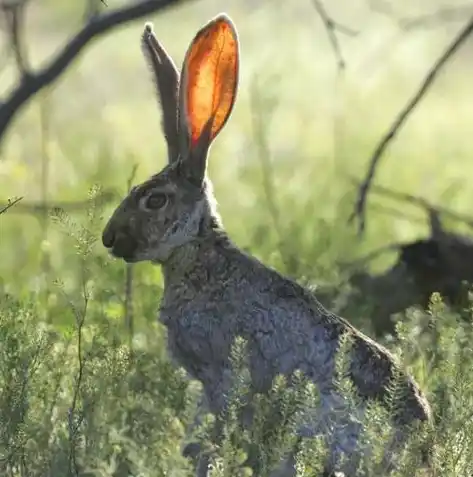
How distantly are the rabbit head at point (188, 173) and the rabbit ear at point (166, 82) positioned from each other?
0.66ft

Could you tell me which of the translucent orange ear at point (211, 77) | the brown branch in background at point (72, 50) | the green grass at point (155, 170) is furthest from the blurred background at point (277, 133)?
the translucent orange ear at point (211, 77)

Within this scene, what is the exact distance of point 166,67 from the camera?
5516 mm

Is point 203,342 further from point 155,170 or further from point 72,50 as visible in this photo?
point 155,170

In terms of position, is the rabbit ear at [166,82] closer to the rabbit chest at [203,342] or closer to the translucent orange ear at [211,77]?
the translucent orange ear at [211,77]

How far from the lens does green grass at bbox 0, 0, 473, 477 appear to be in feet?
15.6

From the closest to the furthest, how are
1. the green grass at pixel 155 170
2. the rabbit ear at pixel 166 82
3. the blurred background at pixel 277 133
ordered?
the green grass at pixel 155 170 → the rabbit ear at pixel 166 82 → the blurred background at pixel 277 133

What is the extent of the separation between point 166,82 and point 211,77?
375mm

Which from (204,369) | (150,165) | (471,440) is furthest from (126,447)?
(150,165)

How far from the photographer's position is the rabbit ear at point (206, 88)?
512 centimetres

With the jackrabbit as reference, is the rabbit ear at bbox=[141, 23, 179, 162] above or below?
above

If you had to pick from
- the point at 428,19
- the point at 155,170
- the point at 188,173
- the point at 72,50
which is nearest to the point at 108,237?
the point at 188,173

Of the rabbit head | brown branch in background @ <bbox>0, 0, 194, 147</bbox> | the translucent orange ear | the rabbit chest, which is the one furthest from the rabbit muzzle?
brown branch in background @ <bbox>0, 0, 194, 147</bbox>

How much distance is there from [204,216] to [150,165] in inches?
195

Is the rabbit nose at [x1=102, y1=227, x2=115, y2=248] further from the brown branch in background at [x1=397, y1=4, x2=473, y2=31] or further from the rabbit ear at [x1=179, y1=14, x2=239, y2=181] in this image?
the brown branch in background at [x1=397, y1=4, x2=473, y2=31]
